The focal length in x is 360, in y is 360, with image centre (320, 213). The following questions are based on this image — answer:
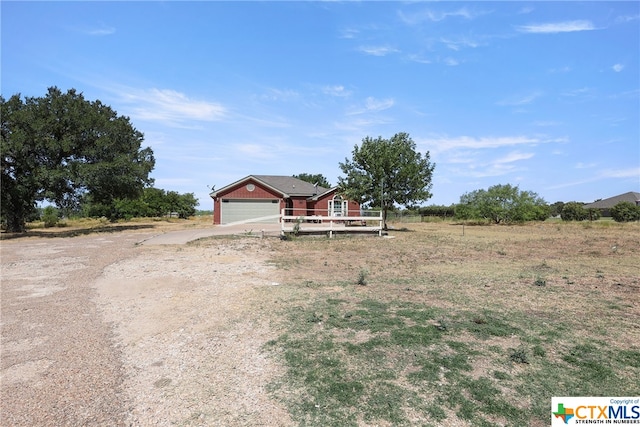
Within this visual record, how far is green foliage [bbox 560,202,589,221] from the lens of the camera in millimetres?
45312

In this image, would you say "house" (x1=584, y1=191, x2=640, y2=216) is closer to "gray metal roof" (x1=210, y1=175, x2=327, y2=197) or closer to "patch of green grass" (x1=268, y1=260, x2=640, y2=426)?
"gray metal roof" (x1=210, y1=175, x2=327, y2=197)

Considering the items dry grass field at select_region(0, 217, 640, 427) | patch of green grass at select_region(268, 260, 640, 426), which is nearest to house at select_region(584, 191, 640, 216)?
dry grass field at select_region(0, 217, 640, 427)

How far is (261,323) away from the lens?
5902mm

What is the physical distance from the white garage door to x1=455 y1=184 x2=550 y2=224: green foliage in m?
24.3

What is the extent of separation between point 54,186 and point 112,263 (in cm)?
1587

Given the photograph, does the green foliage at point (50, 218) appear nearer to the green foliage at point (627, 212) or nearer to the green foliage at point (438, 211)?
the green foliage at point (438, 211)

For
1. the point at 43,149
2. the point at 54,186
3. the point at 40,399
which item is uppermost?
the point at 43,149

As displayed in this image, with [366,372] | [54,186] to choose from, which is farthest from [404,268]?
[54,186]

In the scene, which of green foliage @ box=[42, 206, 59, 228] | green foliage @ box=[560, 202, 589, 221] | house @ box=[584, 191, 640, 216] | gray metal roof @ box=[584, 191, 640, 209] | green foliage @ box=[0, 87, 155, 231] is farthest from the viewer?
gray metal roof @ box=[584, 191, 640, 209]

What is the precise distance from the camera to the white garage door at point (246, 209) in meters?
33.6

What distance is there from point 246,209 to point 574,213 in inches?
1621

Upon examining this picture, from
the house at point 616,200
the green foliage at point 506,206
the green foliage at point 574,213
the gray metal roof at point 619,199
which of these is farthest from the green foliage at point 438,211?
the gray metal roof at point 619,199

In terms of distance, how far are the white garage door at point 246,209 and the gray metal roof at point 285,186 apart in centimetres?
120

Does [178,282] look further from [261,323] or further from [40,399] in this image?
[40,399]
